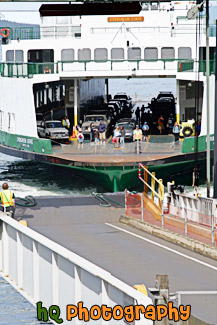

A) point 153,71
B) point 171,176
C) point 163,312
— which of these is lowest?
point 171,176

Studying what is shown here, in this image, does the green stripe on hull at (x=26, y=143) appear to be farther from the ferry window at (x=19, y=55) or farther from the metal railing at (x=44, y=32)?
the metal railing at (x=44, y=32)

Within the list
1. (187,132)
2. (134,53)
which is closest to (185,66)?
(187,132)

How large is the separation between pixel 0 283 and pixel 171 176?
2162 cm

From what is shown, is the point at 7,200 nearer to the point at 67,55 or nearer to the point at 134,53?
the point at 67,55

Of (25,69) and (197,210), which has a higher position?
(25,69)

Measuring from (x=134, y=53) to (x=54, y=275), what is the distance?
35670 millimetres

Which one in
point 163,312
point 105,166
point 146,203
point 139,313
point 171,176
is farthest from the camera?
point 171,176

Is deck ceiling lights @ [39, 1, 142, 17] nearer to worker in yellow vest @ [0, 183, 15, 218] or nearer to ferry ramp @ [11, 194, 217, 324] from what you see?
worker in yellow vest @ [0, 183, 15, 218]

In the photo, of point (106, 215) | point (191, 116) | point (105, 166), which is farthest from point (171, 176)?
point (106, 215)

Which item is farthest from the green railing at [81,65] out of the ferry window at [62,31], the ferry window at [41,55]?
the ferry window at [62,31]

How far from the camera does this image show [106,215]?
2634 centimetres

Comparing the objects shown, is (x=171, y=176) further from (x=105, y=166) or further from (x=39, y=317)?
(x=39, y=317)

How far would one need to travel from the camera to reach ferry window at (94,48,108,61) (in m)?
46.3

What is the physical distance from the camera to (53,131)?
4259 centimetres
